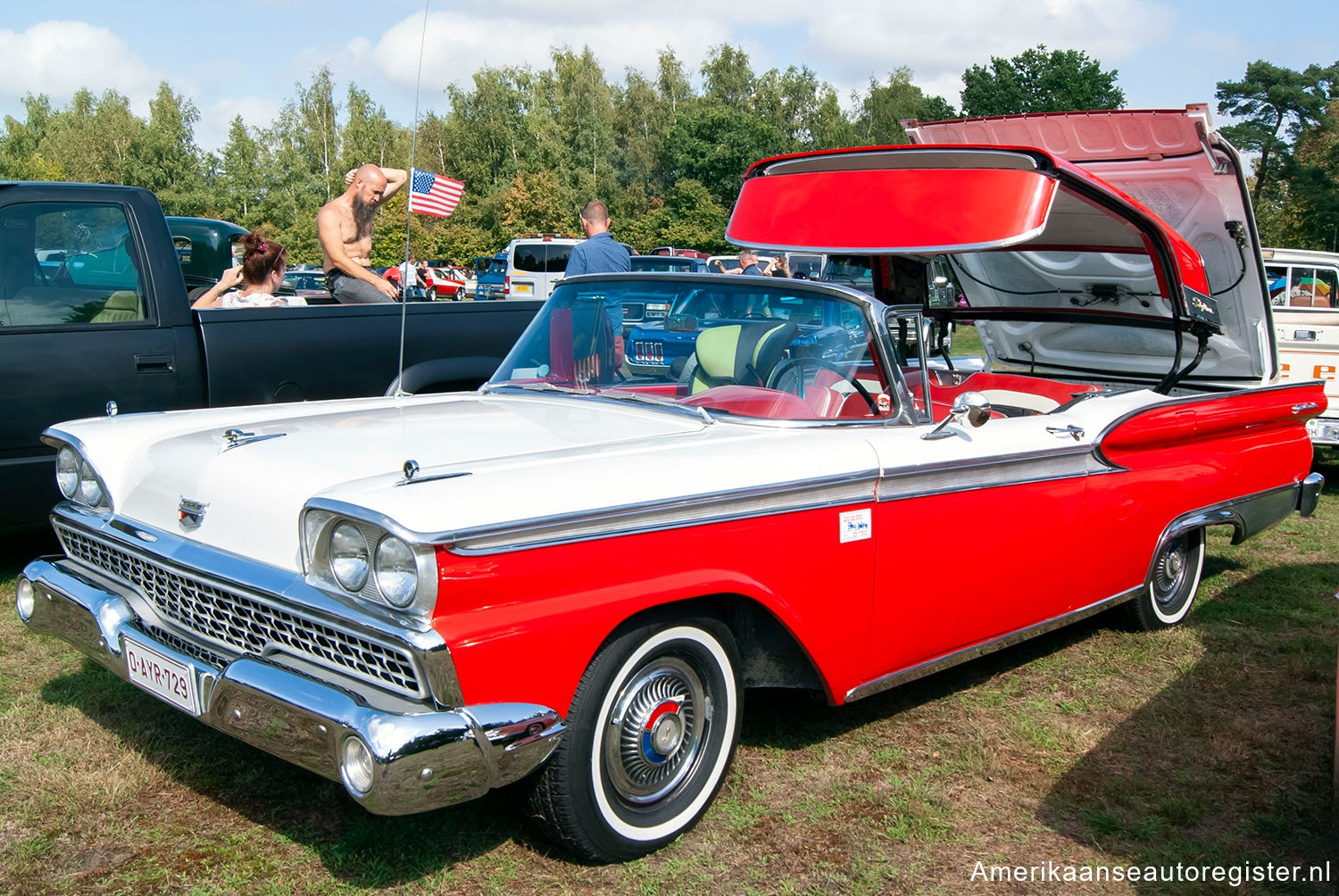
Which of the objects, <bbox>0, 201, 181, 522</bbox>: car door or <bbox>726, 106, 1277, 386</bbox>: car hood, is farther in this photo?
<bbox>0, 201, 181, 522</bbox>: car door

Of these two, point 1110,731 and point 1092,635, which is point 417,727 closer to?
point 1110,731

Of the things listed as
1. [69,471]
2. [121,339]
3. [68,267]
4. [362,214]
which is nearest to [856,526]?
[69,471]

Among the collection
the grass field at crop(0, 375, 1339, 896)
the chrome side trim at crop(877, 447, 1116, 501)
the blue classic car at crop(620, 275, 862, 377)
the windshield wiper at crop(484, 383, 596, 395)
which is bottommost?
the grass field at crop(0, 375, 1339, 896)

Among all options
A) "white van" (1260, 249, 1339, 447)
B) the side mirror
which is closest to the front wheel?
the side mirror

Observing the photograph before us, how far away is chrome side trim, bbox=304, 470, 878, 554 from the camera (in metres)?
2.31

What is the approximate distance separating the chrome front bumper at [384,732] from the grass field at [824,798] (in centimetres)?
37

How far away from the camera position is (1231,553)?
245 inches

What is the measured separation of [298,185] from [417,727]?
5571cm

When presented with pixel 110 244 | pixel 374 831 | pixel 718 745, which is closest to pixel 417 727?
pixel 374 831

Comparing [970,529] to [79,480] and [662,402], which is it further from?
[79,480]

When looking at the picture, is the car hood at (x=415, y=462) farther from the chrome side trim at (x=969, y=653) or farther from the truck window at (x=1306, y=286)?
the truck window at (x=1306, y=286)

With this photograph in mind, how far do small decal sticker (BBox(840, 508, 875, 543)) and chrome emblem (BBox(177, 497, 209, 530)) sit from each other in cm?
169

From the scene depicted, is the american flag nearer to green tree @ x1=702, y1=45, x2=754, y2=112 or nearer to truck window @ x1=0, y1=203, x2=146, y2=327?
truck window @ x1=0, y1=203, x2=146, y2=327

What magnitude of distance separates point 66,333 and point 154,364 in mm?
369
